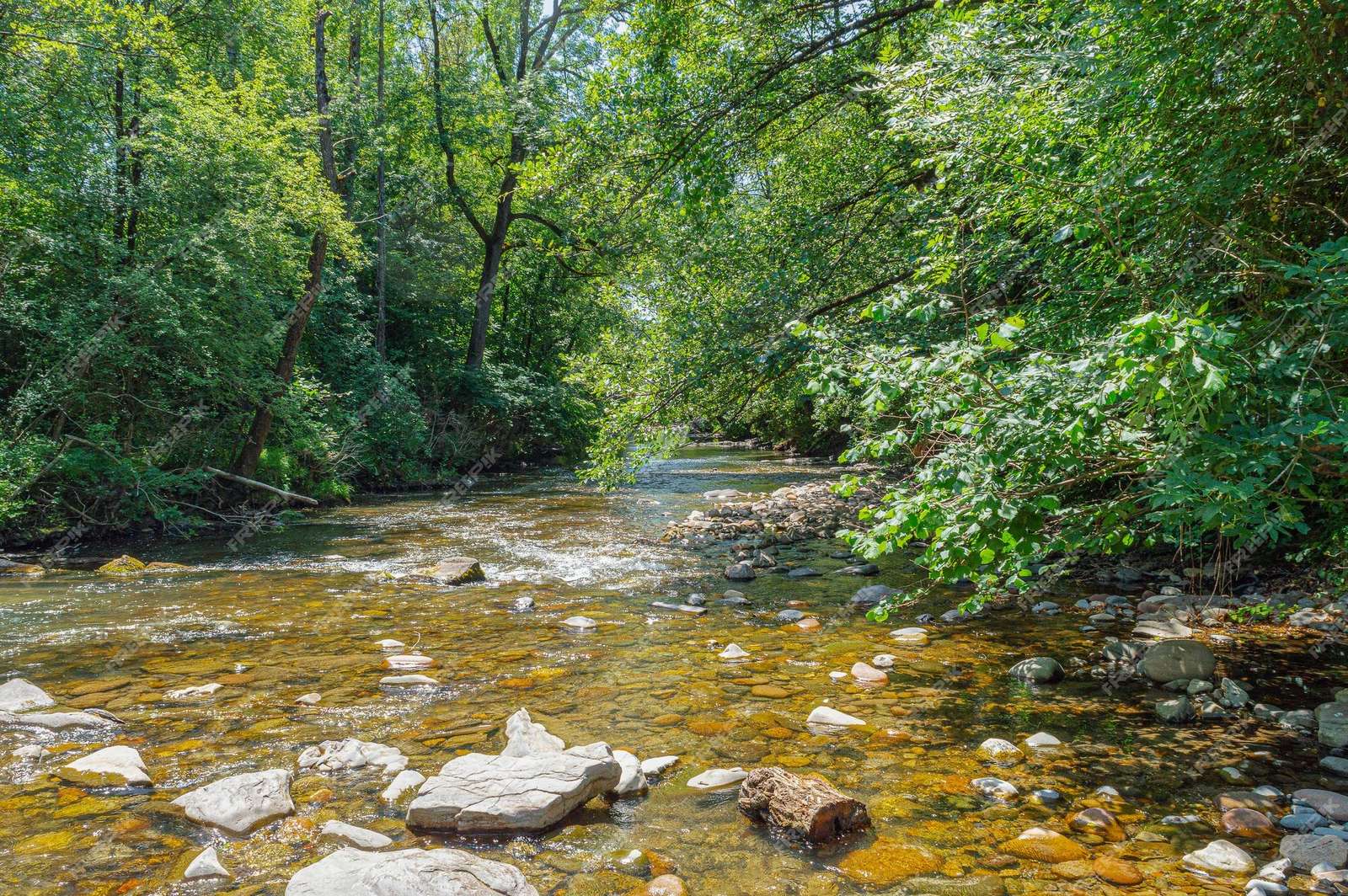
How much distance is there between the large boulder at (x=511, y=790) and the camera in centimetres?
315

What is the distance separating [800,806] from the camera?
10.3 ft

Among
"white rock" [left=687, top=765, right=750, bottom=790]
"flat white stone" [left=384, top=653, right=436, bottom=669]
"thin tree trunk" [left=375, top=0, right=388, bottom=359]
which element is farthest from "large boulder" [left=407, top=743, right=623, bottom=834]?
A: "thin tree trunk" [left=375, top=0, right=388, bottom=359]

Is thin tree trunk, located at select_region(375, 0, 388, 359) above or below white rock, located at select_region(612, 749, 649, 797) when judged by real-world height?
above

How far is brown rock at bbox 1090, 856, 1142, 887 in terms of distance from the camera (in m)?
2.75

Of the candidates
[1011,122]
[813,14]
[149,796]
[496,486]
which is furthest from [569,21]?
[149,796]

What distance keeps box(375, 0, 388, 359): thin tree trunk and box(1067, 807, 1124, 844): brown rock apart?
19.5 m

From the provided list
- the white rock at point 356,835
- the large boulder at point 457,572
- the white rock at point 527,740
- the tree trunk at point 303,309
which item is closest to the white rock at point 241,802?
the white rock at point 356,835

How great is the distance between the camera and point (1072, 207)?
3521 mm

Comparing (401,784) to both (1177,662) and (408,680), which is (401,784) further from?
(1177,662)

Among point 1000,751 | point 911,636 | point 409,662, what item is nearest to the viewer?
point 1000,751

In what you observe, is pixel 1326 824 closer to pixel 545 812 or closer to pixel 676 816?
pixel 676 816

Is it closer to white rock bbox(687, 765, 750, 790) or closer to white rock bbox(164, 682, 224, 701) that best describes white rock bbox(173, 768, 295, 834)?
white rock bbox(164, 682, 224, 701)

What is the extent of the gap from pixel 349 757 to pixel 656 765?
1.59 meters

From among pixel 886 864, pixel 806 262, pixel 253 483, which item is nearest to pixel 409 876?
pixel 886 864
